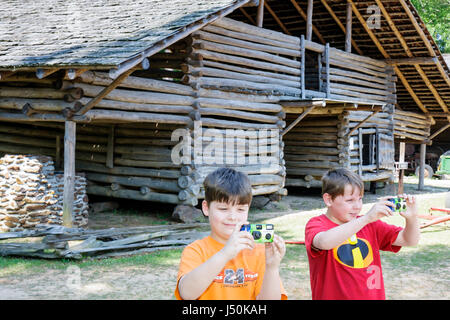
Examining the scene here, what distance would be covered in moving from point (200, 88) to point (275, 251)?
31.7 feet

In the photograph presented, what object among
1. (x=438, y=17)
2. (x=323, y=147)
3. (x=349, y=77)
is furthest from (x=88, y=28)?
(x=438, y=17)

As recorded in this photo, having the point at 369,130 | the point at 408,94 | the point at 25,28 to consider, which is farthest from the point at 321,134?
the point at 25,28

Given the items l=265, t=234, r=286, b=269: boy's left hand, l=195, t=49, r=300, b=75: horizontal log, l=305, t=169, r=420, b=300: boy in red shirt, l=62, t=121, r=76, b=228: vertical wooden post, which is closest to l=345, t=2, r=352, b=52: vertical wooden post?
l=195, t=49, r=300, b=75: horizontal log

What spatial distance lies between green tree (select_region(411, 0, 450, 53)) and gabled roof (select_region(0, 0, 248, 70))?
1118 inches

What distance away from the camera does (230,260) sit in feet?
8.17

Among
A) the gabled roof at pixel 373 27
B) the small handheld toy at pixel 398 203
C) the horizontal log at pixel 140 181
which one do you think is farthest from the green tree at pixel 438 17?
the small handheld toy at pixel 398 203

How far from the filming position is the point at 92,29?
384 inches

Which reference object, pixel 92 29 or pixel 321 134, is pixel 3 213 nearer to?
pixel 92 29

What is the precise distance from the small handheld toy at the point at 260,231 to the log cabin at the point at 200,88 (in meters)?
5.90

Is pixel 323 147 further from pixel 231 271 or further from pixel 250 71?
pixel 231 271

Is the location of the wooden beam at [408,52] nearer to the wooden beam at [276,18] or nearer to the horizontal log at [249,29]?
the wooden beam at [276,18]

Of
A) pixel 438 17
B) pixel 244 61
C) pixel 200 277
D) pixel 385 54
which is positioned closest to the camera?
pixel 200 277
